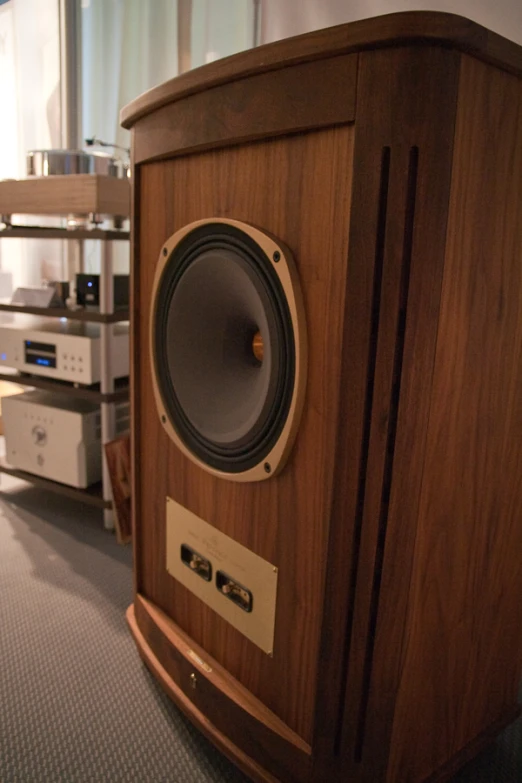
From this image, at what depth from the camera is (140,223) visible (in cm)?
79

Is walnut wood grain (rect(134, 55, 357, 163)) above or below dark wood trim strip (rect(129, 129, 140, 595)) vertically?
above

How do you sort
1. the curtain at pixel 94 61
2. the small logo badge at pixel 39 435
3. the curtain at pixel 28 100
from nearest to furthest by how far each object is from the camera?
1. the small logo badge at pixel 39 435
2. the curtain at pixel 94 61
3. the curtain at pixel 28 100

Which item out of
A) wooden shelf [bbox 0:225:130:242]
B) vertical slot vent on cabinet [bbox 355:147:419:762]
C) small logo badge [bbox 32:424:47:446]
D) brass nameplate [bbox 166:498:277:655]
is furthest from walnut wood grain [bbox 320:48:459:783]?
small logo badge [bbox 32:424:47:446]

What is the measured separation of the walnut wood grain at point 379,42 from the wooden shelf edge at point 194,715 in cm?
75

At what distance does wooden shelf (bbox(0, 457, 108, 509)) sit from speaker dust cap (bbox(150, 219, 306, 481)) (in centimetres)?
65

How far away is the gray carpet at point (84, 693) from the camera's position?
2.48ft

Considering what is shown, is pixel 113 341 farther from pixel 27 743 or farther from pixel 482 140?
pixel 482 140

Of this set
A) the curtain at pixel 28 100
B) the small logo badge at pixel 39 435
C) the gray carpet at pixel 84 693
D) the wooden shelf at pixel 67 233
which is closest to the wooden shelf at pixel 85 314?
the wooden shelf at pixel 67 233

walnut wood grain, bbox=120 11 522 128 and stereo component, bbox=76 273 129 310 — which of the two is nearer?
walnut wood grain, bbox=120 11 522 128

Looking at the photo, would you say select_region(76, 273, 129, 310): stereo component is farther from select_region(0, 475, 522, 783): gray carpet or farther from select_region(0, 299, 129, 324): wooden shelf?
select_region(0, 475, 522, 783): gray carpet

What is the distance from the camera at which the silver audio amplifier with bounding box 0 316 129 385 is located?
50.1 inches

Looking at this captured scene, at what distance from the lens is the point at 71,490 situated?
54.1 inches

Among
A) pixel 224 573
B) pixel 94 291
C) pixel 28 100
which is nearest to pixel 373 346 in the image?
pixel 224 573

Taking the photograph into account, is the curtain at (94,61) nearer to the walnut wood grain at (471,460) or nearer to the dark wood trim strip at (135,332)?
the dark wood trim strip at (135,332)
